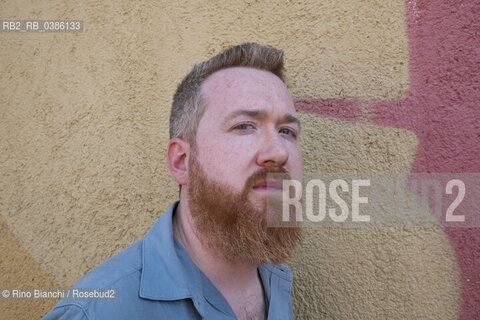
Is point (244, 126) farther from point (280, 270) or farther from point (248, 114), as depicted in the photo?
point (280, 270)

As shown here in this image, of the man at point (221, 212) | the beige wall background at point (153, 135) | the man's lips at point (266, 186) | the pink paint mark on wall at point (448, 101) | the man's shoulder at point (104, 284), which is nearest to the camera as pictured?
the man's shoulder at point (104, 284)

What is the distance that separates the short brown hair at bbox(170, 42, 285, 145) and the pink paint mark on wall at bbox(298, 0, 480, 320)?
0.63 meters

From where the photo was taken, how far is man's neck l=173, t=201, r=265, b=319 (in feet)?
4.74

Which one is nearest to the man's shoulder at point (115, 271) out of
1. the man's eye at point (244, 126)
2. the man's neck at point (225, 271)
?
the man's neck at point (225, 271)

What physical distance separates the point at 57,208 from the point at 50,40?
3.39 ft

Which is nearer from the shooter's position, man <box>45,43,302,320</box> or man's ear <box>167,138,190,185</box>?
man <box>45,43,302,320</box>

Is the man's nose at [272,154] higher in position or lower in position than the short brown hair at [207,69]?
lower

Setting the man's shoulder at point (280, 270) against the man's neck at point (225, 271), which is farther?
the man's shoulder at point (280, 270)

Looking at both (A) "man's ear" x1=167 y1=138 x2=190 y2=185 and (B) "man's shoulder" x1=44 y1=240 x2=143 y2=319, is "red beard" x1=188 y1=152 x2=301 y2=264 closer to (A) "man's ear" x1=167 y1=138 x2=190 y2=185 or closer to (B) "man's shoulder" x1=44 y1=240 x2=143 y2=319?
(A) "man's ear" x1=167 y1=138 x2=190 y2=185

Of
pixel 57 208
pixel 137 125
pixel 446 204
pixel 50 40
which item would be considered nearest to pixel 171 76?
pixel 137 125

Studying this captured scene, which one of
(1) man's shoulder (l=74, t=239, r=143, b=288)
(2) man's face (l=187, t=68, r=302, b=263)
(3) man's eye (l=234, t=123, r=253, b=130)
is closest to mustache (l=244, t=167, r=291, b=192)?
(2) man's face (l=187, t=68, r=302, b=263)

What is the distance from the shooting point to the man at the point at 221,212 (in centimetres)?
124

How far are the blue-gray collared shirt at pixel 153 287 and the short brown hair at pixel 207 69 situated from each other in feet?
1.32

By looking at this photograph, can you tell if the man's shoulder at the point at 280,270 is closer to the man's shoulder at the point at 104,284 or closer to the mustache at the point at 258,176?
the mustache at the point at 258,176
